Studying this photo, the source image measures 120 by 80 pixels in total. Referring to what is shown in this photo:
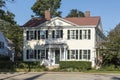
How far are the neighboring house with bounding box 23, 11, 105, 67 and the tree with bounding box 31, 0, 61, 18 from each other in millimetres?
35319

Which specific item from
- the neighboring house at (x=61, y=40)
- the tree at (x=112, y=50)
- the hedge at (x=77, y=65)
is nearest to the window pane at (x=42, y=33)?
the neighboring house at (x=61, y=40)

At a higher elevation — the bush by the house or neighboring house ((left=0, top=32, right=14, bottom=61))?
neighboring house ((left=0, top=32, right=14, bottom=61))

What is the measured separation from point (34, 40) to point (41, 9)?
1477 inches

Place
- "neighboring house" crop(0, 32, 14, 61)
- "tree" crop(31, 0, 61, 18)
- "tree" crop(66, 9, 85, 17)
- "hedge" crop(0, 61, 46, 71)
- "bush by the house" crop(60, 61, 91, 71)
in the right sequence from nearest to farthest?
"hedge" crop(0, 61, 46, 71), "bush by the house" crop(60, 61, 91, 71), "neighboring house" crop(0, 32, 14, 61), "tree" crop(31, 0, 61, 18), "tree" crop(66, 9, 85, 17)

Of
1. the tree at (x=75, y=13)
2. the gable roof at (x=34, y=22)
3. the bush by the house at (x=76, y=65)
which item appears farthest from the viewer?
the tree at (x=75, y=13)

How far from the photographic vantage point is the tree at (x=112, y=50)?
4962 centimetres

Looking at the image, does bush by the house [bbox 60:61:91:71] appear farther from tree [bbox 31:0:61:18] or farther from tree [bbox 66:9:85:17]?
tree [bbox 66:9:85:17]

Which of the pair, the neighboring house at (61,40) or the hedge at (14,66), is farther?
the neighboring house at (61,40)

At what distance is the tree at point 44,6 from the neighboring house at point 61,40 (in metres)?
35.3

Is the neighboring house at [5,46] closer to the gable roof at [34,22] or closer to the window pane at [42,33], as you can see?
the gable roof at [34,22]

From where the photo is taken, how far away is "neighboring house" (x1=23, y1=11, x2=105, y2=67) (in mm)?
53688

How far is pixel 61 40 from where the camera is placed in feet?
180

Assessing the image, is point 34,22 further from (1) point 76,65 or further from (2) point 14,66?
(1) point 76,65

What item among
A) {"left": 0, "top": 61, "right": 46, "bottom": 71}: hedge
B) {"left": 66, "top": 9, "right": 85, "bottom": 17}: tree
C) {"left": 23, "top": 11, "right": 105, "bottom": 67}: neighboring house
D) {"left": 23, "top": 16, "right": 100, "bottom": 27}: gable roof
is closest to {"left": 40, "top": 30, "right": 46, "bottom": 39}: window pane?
{"left": 23, "top": 11, "right": 105, "bottom": 67}: neighboring house
